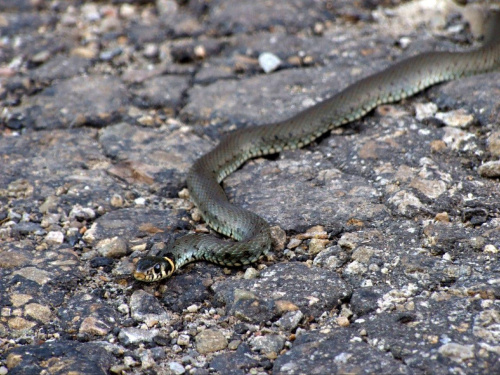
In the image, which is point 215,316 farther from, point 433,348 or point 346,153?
point 346,153

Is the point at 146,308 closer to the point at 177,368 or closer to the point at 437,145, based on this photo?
the point at 177,368

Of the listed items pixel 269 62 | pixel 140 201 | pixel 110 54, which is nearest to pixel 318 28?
pixel 269 62

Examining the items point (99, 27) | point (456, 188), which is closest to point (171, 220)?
point (456, 188)

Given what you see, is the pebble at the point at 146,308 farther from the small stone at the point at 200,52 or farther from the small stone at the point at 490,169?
the small stone at the point at 200,52

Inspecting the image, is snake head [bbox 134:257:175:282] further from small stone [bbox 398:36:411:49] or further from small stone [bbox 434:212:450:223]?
small stone [bbox 398:36:411:49]

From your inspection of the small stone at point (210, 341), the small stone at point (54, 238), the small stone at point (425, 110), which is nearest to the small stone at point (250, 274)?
the small stone at point (210, 341)

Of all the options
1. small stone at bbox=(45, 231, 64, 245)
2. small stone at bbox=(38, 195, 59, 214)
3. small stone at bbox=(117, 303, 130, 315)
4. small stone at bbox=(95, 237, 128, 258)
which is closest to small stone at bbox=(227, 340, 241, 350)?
small stone at bbox=(117, 303, 130, 315)
